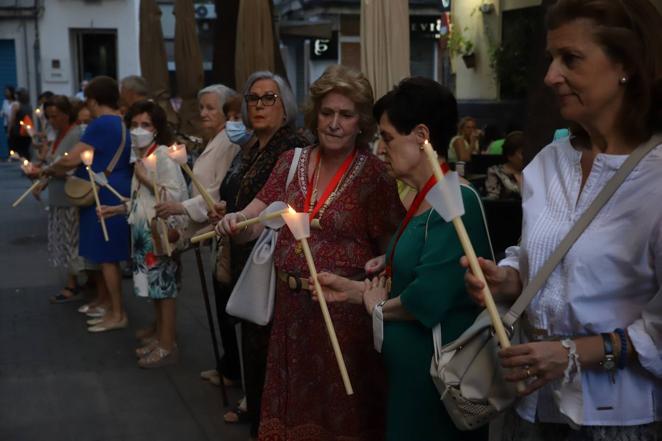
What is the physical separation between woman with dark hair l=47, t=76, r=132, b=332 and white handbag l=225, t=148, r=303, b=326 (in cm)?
392

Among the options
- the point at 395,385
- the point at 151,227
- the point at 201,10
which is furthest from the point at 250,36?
the point at 201,10

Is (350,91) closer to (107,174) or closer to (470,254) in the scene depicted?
(470,254)

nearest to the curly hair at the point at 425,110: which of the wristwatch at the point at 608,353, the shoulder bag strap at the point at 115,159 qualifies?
the wristwatch at the point at 608,353

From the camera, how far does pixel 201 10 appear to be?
3294 centimetres

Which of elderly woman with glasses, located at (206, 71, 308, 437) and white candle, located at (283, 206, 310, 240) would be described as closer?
white candle, located at (283, 206, 310, 240)

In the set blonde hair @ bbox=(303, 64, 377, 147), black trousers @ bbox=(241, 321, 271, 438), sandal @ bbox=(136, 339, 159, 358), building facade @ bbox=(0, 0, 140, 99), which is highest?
building facade @ bbox=(0, 0, 140, 99)

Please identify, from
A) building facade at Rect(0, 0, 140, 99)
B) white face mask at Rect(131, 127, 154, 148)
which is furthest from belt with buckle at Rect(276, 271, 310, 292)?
building facade at Rect(0, 0, 140, 99)

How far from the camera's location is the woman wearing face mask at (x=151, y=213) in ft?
22.1

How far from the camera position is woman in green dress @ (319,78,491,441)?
315 cm

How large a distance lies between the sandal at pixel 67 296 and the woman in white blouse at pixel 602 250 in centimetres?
790

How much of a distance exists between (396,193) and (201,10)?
30.1 meters

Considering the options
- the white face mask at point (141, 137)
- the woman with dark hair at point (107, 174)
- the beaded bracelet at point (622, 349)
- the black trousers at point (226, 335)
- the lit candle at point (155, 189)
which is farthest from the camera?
the woman with dark hair at point (107, 174)

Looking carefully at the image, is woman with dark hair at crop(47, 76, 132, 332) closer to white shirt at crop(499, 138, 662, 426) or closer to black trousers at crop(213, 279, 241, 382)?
black trousers at crop(213, 279, 241, 382)

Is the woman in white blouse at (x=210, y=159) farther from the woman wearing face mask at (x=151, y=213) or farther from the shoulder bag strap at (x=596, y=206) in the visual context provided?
the shoulder bag strap at (x=596, y=206)
